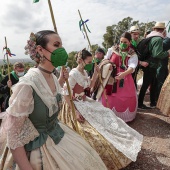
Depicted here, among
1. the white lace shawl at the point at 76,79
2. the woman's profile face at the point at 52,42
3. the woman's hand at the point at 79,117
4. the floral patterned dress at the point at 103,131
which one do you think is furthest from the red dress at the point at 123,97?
the woman's profile face at the point at 52,42

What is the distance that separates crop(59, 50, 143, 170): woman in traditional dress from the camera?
2.56 m

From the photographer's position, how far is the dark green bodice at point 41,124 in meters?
1.44

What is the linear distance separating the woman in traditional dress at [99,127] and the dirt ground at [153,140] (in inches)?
10.7

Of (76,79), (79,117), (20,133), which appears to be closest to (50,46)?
(20,133)

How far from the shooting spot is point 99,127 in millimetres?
2836

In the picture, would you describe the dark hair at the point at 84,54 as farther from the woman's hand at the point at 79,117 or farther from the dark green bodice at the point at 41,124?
the dark green bodice at the point at 41,124

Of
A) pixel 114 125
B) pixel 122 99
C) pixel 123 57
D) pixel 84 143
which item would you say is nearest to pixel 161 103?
pixel 122 99

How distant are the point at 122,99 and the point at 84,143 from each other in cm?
255

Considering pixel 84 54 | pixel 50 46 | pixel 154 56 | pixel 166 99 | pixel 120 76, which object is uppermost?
pixel 50 46

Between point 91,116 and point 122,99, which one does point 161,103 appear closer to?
point 122,99

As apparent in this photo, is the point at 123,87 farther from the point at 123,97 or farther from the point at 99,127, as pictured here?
the point at 99,127

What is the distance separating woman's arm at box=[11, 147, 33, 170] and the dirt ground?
1.82m

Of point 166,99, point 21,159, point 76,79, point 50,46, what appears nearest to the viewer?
point 21,159

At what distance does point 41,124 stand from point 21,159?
0.27 meters
